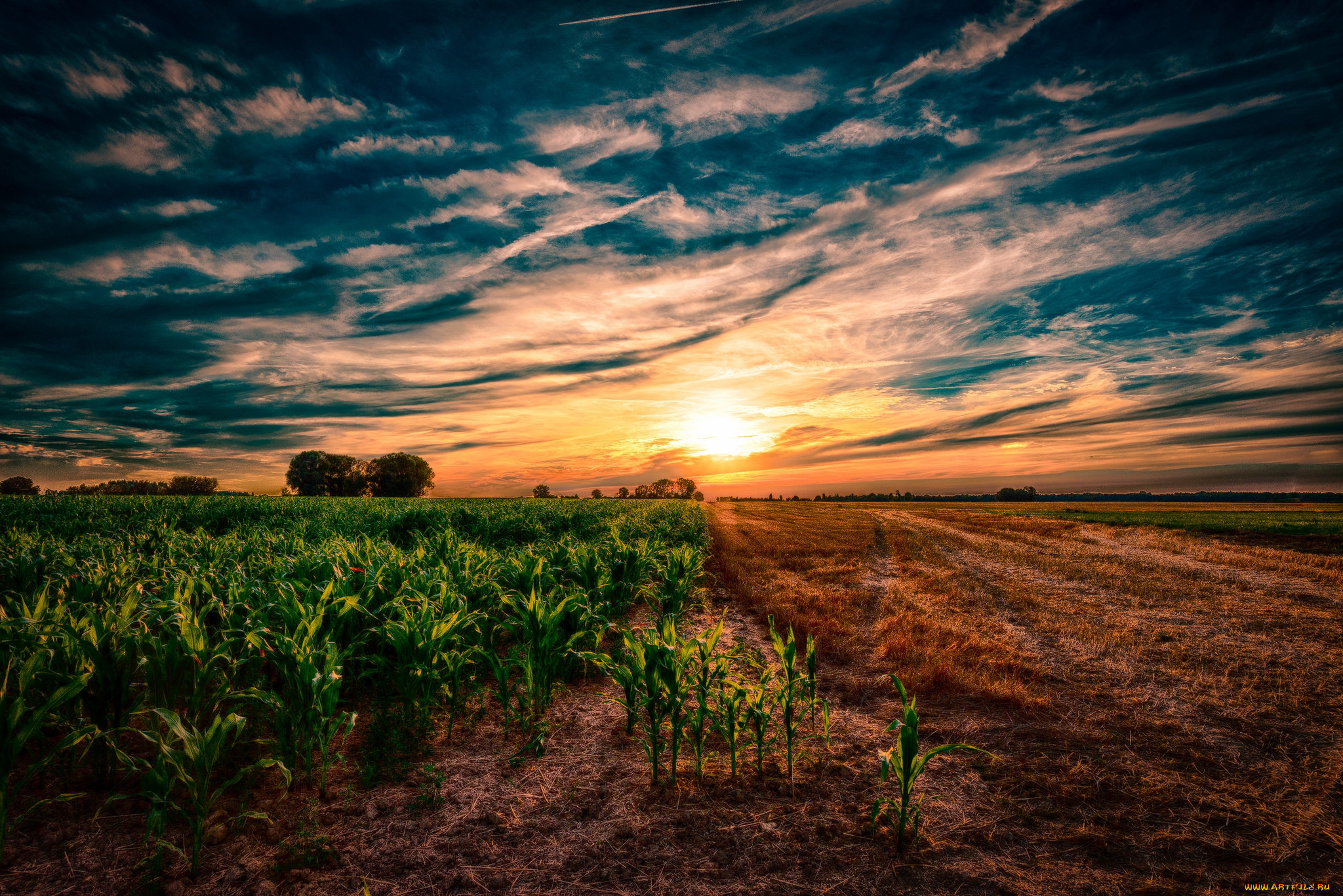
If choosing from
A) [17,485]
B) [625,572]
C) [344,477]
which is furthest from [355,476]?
[625,572]

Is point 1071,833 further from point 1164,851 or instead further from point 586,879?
point 586,879

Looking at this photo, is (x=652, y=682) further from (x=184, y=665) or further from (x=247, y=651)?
(x=184, y=665)

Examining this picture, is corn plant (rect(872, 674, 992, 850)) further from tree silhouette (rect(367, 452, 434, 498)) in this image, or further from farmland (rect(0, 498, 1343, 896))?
tree silhouette (rect(367, 452, 434, 498))

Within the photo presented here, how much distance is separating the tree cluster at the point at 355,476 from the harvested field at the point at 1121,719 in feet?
307

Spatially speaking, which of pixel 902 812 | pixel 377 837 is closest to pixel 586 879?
pixel 377 837

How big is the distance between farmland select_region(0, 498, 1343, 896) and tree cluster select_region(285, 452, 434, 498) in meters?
92.5

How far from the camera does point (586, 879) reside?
317 cm

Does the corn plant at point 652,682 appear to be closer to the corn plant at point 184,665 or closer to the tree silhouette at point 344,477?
the corn plant at point 184,665

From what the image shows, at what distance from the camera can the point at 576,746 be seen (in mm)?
4773

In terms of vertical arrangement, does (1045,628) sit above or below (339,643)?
below

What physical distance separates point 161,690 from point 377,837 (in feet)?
6.46

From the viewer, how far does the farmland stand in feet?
10.5

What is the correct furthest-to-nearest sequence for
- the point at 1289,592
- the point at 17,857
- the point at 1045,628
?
1. the point at 1289,592
2. the point at 1045,628
3. the point at 17,857

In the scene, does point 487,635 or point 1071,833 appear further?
point 487,635
